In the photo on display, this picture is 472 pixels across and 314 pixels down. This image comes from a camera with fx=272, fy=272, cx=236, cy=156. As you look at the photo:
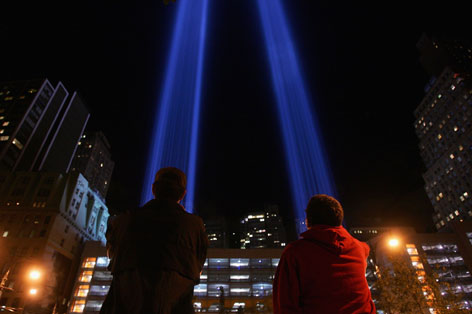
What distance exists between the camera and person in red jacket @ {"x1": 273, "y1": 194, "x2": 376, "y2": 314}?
8.71 feet

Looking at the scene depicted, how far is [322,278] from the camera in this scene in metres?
2.72

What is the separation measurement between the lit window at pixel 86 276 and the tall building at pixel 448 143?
4281 inches

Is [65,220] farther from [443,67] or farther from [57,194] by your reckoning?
[443,67]

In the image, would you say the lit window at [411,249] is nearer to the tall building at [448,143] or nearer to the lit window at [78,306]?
the tall building at [448,143]

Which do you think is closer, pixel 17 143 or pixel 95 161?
pixel 17 143

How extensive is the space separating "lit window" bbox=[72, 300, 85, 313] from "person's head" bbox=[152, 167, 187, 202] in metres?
87.4

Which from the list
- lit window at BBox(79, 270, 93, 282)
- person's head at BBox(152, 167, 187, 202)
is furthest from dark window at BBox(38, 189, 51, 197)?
person's head at BBox(152, 167, 187, 202)

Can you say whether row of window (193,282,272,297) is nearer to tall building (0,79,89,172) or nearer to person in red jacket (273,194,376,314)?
tall building (0,79,89,172)

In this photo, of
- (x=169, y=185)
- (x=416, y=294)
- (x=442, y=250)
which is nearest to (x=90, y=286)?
(x=416, y=294)

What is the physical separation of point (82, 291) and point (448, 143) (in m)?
125

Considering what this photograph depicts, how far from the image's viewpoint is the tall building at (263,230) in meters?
179

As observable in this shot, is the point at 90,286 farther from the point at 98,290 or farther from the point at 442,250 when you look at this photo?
the point at 442,250

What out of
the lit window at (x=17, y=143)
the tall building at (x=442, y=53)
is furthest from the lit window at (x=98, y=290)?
the tall building at (x=442, y=53)

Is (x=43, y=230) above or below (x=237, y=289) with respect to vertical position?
above
